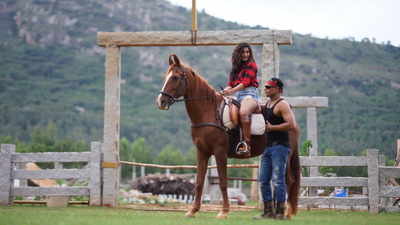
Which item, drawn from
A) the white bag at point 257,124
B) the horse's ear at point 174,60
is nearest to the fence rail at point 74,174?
the white bag at point 257,124

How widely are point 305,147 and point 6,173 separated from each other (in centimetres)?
672

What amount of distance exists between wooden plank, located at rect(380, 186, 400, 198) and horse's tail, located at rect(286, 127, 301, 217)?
2.75m

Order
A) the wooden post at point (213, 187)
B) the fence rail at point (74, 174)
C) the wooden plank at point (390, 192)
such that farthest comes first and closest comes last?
the wooden post at point (213, 187) < the fence rail at point (74, 174) < the wooden plank at point (390, 192)

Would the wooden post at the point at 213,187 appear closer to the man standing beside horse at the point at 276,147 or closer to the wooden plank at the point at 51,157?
the wooden plank at the point at 51,157

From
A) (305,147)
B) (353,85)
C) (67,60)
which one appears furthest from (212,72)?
(305,147)

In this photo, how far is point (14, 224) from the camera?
721 centimetres

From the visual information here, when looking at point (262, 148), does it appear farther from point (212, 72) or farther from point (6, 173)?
point (212, 72)

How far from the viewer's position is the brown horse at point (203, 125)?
355 inches

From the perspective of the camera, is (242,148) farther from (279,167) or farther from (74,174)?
(74,174)

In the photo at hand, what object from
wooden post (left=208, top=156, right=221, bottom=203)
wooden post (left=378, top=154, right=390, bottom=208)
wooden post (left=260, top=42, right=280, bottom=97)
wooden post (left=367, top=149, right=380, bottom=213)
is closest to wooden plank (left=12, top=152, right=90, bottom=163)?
wooden post (left=208, top=156, right=221, bottom=203)

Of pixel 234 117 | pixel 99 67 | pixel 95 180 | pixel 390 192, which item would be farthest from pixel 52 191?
pixel 99 67

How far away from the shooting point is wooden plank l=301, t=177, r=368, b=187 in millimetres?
11555

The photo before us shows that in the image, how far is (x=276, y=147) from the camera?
888cm

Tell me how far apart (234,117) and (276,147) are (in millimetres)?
823
